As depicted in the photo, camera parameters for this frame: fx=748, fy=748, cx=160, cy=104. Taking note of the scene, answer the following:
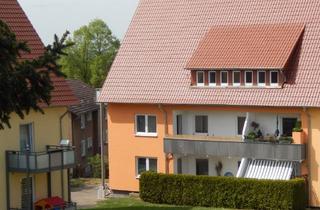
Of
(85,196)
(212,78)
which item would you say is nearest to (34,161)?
(85,196)

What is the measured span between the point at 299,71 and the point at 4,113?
2256 cm

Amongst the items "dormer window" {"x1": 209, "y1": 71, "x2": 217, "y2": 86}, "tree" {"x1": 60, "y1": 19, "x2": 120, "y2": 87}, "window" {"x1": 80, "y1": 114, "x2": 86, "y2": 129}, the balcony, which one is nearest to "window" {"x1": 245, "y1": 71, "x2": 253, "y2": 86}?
"dormer window" {"x1": 209, "y1": 71, "x2": 217, "y2": 86}

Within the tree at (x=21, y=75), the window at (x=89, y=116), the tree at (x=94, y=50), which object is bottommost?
the window at (x=89, y=116)

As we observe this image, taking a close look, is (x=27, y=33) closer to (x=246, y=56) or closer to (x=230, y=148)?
(x=246, y=56)

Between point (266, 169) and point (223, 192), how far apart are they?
99.1 inches

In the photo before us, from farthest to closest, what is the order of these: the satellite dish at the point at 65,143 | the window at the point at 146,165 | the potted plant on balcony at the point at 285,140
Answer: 1. the window at the point at 146,165
2. the potted plant on balcony at the point at 285,140
3. the satellite dish at the point at 65,143

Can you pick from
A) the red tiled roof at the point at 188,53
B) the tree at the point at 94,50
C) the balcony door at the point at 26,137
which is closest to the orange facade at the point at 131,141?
the red tiled roof at the point at 188,53

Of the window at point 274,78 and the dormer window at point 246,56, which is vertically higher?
the dormer window at point 246,56

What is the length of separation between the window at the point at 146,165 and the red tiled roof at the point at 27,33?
7.34 m

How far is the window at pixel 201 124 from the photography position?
40.6m

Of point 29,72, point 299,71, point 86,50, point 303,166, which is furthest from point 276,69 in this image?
point 86,50

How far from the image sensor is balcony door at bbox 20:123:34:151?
111 ft

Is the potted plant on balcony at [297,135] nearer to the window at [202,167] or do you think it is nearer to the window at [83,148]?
the window at [202,167]

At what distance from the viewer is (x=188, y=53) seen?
4169cm
